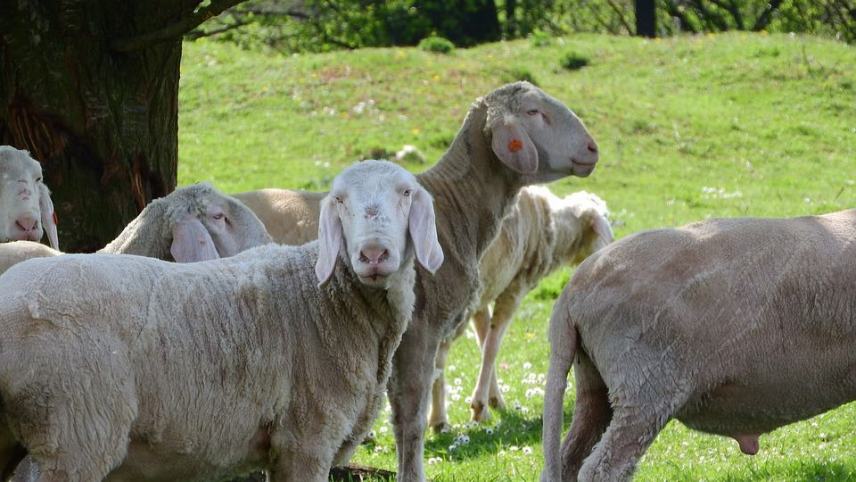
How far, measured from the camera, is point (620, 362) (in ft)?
18.0

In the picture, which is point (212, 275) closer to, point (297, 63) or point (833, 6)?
point (297, 63)

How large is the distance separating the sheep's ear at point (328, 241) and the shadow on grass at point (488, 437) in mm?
3204

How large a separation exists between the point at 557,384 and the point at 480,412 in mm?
3493

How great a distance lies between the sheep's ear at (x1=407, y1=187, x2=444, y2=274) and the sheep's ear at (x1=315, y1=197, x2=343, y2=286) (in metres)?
0.28

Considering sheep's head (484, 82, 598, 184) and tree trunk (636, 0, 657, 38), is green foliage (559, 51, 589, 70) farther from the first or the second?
sheep's head (484, 82, 598, 184)

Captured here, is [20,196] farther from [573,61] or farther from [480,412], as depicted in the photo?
[573,61]

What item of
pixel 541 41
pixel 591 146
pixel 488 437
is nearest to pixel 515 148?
pixel 591 146

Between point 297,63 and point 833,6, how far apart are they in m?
17.8

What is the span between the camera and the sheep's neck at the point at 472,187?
7.21 metres

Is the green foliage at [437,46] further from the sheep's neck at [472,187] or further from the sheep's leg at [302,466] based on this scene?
the sheep's leg at [302,466]

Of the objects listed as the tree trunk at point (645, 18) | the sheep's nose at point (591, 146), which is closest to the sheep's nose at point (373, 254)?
the sheep's nose at point (591, 146)

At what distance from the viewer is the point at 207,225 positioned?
230 inches

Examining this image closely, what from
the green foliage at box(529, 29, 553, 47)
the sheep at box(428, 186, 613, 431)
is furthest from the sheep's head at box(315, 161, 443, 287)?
the green foliage at box(529, 29, 553, 47)

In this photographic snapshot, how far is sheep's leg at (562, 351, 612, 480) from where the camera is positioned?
5848 millimetres
